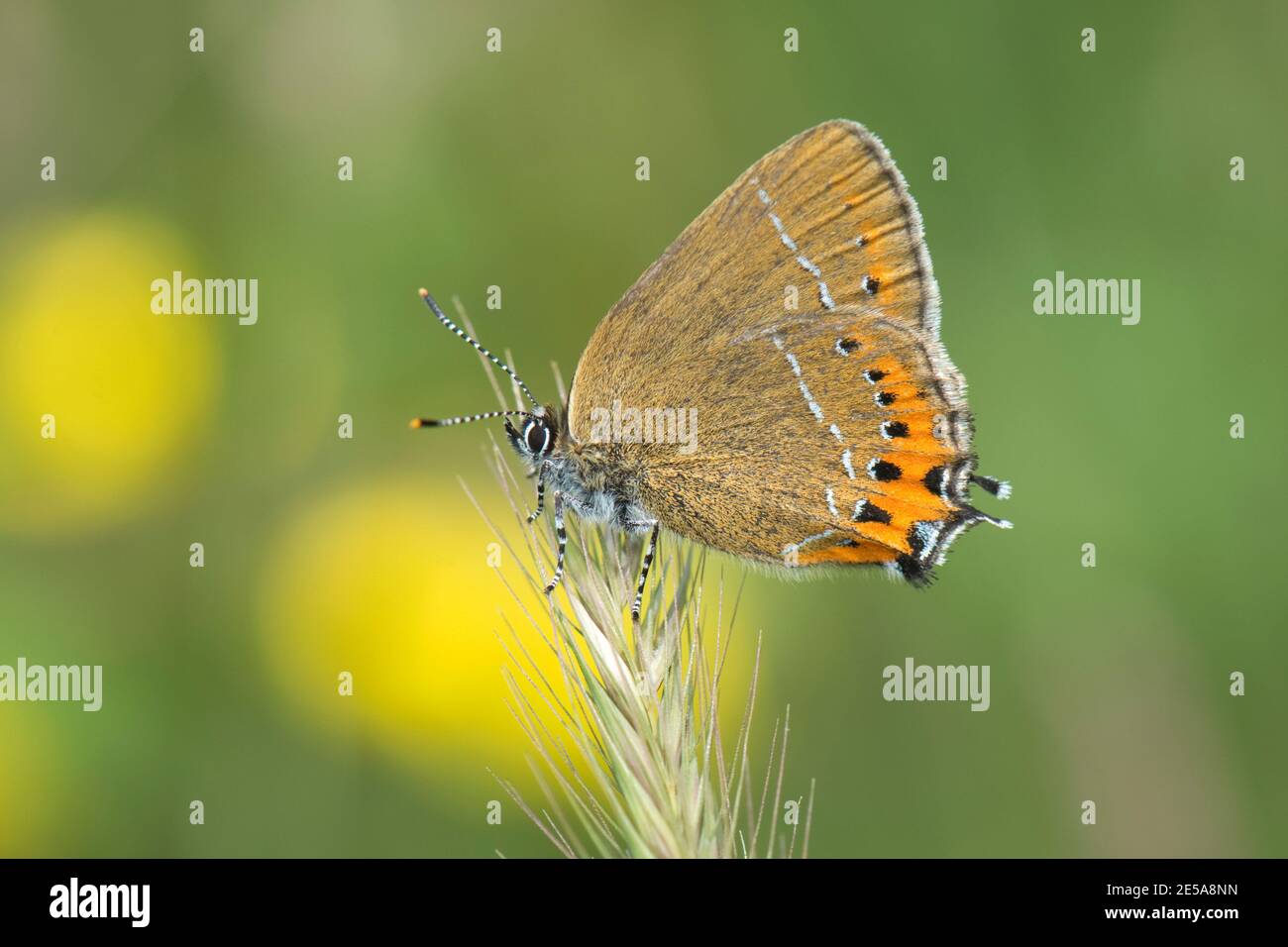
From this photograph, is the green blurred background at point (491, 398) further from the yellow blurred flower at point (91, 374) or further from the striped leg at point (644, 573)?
the striped leg at point (644, 573)

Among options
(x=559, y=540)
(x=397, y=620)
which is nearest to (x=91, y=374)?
(x=397, y=620)

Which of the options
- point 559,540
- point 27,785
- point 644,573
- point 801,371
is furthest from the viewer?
point 27,785

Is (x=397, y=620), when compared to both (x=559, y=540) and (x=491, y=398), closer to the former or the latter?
(x=491, y=398)

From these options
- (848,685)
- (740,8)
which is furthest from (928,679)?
(740,8)

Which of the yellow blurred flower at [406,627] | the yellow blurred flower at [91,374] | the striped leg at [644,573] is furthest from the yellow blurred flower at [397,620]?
the striped leg at [644,573]

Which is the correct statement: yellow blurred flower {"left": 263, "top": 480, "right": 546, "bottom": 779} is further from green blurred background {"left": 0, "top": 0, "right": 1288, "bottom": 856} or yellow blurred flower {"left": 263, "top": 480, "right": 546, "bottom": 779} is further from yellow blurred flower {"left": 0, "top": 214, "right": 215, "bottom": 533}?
yellow blurred flower {"left": 0, "top": 214, "right": 215, "bottom": 533}

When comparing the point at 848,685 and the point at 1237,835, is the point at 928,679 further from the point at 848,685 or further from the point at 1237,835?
the point at 1237,835
